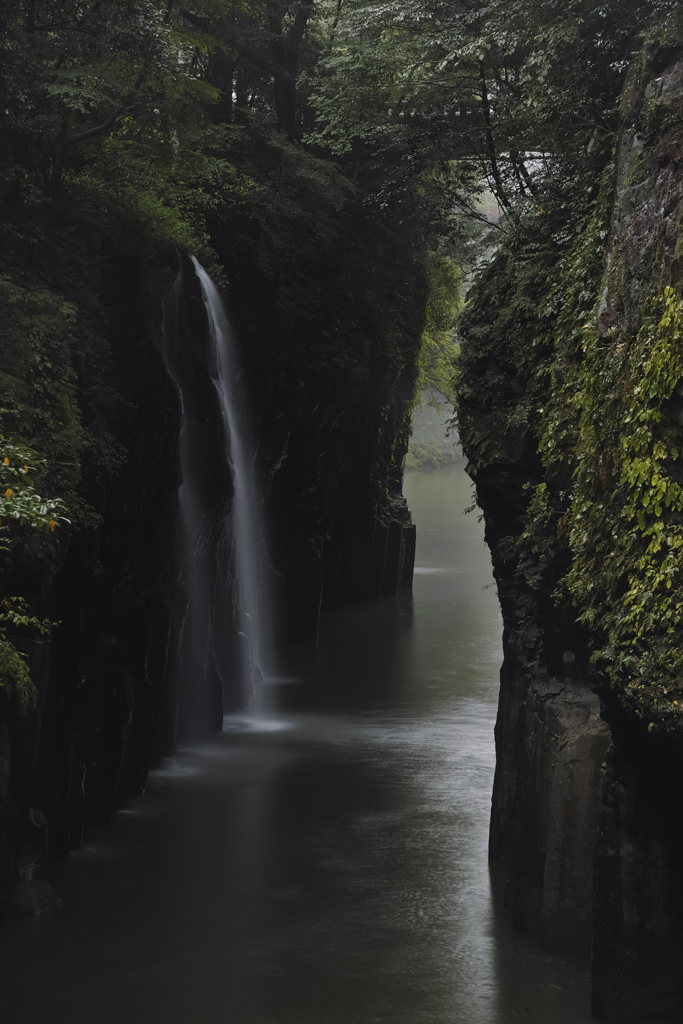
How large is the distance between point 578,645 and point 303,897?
4.45 meters

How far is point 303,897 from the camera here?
11.6 m

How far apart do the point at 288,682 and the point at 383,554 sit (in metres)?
10.4

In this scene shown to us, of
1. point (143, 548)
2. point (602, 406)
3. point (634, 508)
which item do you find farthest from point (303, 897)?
point (602, 406)

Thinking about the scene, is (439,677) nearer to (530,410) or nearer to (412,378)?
(412,378)

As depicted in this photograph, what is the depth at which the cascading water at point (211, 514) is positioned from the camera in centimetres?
1661

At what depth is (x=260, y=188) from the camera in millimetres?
19438

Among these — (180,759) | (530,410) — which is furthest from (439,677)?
(530,410)

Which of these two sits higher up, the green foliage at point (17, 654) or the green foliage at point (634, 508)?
the green foliage at point (634, 508)

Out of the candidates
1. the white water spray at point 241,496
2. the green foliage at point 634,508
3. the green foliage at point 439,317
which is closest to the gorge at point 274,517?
the green foliage at point 634,508

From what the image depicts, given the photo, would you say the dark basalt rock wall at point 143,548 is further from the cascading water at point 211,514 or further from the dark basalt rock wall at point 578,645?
the dark basalt rock wall at point 578,645

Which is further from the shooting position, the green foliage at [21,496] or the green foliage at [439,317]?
the green foliage at [439,317]

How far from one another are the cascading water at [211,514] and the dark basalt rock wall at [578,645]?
5.71 meters

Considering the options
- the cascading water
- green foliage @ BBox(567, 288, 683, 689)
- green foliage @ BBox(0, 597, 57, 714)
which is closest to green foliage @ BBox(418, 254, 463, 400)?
the cascading water

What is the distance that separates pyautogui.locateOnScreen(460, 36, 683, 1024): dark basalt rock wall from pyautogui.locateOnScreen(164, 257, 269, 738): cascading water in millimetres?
5712
